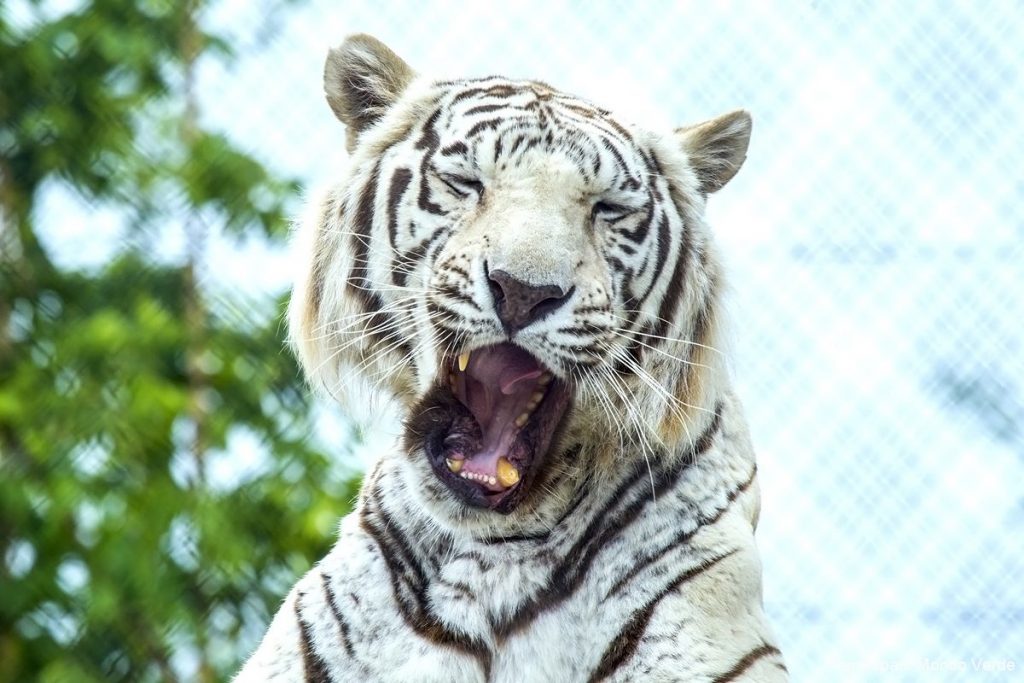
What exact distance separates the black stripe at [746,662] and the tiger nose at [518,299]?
14.9 inches

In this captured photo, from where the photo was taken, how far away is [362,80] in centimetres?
164

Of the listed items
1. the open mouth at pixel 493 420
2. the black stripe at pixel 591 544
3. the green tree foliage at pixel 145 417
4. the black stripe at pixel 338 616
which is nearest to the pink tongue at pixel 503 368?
the open mouth at pixel 493 420

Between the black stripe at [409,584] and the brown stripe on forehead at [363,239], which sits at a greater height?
the brown stripe on forehead at [363,239]

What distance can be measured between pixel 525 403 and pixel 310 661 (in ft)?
1.14

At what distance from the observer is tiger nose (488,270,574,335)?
134cm

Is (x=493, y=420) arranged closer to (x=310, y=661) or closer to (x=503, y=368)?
(x=503, y=368)

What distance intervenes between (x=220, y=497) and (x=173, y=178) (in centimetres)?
73

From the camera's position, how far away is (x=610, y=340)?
1.44 metres

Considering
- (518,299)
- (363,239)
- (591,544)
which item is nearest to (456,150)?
(363,239)

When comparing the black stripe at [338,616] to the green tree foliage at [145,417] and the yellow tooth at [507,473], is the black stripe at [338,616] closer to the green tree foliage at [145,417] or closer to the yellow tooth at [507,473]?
the yellow tooth at [507,473]

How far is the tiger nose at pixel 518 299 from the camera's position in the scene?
1341 millimetres

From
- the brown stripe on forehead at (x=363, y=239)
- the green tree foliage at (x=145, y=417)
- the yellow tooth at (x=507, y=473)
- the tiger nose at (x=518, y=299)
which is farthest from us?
the green tree foliage at (x=145, y=417)

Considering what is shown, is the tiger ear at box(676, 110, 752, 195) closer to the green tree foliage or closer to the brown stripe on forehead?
the brown stripe on forehead

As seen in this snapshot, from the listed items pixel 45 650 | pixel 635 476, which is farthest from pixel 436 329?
pixel 45 650
